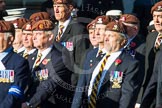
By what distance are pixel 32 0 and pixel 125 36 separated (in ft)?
15.5

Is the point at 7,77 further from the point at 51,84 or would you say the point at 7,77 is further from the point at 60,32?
the point at 60,32

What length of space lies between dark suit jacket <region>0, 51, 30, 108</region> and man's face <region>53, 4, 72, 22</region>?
6.42 ft

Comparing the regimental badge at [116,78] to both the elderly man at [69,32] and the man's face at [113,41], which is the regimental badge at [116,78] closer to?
the man's face at [113,41]

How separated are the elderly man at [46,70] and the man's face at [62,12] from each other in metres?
0.74

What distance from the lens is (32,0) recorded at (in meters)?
13.5

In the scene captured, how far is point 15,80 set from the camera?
845 cm

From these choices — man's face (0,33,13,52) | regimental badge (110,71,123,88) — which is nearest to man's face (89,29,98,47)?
regimental badge (110,71,123,88)

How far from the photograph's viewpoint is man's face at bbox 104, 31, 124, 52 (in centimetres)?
893

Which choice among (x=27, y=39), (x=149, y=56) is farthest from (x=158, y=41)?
(x=27, y=39)

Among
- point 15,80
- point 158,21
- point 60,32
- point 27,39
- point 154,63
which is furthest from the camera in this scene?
point 60,32

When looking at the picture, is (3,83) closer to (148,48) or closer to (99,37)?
(99,37)

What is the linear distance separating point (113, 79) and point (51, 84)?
0.98 meters

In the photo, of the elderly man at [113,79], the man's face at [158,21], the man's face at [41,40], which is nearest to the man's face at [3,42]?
the man's face at [41,40]

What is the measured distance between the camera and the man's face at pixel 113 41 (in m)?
8.93
